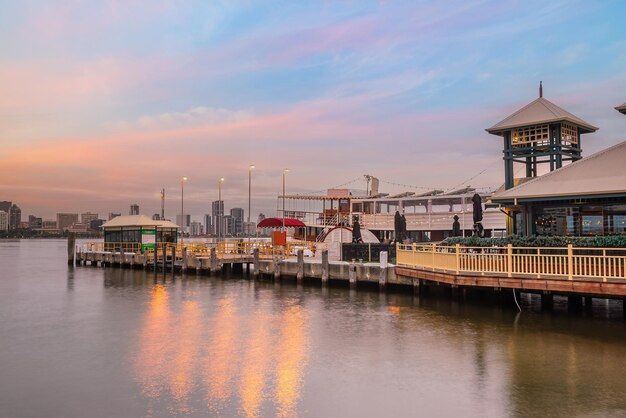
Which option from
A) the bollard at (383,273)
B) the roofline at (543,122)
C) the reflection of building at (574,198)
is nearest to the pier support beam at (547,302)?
the reflection of building at (574,198)

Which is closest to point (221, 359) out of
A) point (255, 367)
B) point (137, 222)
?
point (255, 367)

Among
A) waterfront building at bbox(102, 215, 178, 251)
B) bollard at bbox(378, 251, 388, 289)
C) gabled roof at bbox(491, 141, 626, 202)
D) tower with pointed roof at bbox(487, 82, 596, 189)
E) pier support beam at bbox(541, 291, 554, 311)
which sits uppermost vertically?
tower with pointed roof at bbox(487, 82, 596, 189)

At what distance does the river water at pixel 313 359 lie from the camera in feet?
40.0

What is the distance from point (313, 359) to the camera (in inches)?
644

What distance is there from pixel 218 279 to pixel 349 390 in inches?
1141

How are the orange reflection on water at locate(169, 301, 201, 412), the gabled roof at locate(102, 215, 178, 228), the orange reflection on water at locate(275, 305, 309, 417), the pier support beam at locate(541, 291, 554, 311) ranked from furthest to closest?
1. the gabled roof at locate(102, 215, 178, 228)
2. the pier support beam at locate(541, 291, 554, 311)
3. the orange reflection on water at locate(169, 301, 201, 412)
4. the orange reflection on water at locate(275, 305, 309, 417)

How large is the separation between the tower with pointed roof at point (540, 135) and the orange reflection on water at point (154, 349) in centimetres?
1968

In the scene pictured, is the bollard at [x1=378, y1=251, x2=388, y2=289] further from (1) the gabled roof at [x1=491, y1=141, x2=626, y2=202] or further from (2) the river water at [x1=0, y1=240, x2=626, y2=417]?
(1) the gabled roof at [x1=491, y1=141, x2=626, y2=202]

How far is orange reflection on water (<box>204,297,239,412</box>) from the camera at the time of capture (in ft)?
42.5

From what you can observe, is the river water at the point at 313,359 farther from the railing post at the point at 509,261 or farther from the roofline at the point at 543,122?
the roofline at the point at 543,122

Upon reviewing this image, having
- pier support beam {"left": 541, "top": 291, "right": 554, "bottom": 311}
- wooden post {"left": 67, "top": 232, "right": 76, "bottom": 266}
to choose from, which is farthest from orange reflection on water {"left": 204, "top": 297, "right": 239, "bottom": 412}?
wooden post {"left": 67, "top": 232, "right": 76, "bottom": 266}

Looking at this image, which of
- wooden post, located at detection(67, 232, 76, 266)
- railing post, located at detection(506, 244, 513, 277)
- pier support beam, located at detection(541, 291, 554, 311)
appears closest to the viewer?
railing post, located at detection(506, 244, 513, 277)

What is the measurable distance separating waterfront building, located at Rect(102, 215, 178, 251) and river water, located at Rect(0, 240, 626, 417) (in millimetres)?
21917

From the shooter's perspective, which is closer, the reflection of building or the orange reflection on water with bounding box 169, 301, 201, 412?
the orange reflection on water with bounding box 169, 301, 201, 412
